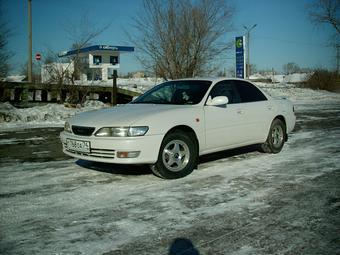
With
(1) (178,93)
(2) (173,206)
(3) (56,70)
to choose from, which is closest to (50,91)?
(3) (56,70)

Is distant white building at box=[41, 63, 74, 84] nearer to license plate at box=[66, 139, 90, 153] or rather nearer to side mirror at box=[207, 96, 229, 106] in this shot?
license plate at box=[66, 139, 90, 153]

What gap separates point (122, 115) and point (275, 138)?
10.9ft

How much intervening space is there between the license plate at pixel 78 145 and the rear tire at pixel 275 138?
138 inches

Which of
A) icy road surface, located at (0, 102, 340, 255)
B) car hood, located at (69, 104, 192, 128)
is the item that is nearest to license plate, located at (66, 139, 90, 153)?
car hood, located at (69, 104, 192, 128)

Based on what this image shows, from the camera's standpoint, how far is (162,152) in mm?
5125

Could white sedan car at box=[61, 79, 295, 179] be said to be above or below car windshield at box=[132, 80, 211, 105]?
below

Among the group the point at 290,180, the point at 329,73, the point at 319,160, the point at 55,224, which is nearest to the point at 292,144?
the point at 319,160

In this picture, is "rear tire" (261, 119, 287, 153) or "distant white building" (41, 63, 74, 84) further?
"distant white building" (41, 63, 74, 84)

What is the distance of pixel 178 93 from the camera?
6.06m

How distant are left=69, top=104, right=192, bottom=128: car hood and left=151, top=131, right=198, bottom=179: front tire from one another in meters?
0.40

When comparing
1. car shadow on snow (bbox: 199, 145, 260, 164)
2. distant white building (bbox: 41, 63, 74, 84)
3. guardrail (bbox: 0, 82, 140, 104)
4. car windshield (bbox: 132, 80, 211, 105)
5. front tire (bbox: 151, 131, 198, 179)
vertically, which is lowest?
car shadow on snow (bbox: 199, 145, 260, 164)

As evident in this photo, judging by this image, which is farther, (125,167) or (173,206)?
(125,167)

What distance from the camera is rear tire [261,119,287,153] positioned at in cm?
707

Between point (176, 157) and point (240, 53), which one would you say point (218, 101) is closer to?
point (176, 157)
